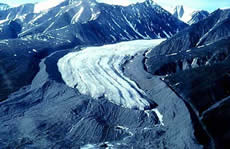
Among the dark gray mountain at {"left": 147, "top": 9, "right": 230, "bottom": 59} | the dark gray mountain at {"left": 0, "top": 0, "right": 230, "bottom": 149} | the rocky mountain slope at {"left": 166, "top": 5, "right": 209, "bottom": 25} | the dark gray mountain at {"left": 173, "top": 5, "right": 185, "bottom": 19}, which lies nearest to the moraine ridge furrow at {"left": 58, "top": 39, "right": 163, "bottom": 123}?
the dark gray mountain at {"left": 0, "top": 0, "right": 230, "bottom": 149}

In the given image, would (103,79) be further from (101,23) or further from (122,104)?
(101,23)

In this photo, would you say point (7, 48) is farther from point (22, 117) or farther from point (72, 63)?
point (22, 117)

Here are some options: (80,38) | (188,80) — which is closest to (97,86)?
(188,80)

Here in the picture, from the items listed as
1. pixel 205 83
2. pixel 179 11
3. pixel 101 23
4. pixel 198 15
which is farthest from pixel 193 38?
pixel 179 11

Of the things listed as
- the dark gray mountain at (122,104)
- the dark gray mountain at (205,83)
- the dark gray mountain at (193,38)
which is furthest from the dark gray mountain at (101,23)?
the dark gray mountain at (205,83)

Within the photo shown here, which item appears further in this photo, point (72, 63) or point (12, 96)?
point (72, 63)

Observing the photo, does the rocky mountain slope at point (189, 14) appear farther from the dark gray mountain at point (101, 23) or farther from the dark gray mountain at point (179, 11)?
the dark gray mountain at point (101, 23)

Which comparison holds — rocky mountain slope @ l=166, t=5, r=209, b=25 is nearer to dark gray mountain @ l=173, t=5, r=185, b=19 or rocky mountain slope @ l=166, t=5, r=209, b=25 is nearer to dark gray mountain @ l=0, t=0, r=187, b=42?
dark gray mountain @ l=173, t=5, r=185, b=19

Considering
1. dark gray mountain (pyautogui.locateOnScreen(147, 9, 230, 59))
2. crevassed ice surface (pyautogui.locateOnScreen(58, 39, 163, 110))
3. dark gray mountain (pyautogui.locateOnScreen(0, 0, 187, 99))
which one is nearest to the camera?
crevassed ice surface (pyautogui.locateOnScreen(58, 39, 163, 110))

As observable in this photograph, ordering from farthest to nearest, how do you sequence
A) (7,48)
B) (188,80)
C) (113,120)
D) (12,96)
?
(7,48), (12,96), (188,80), (113,120)
